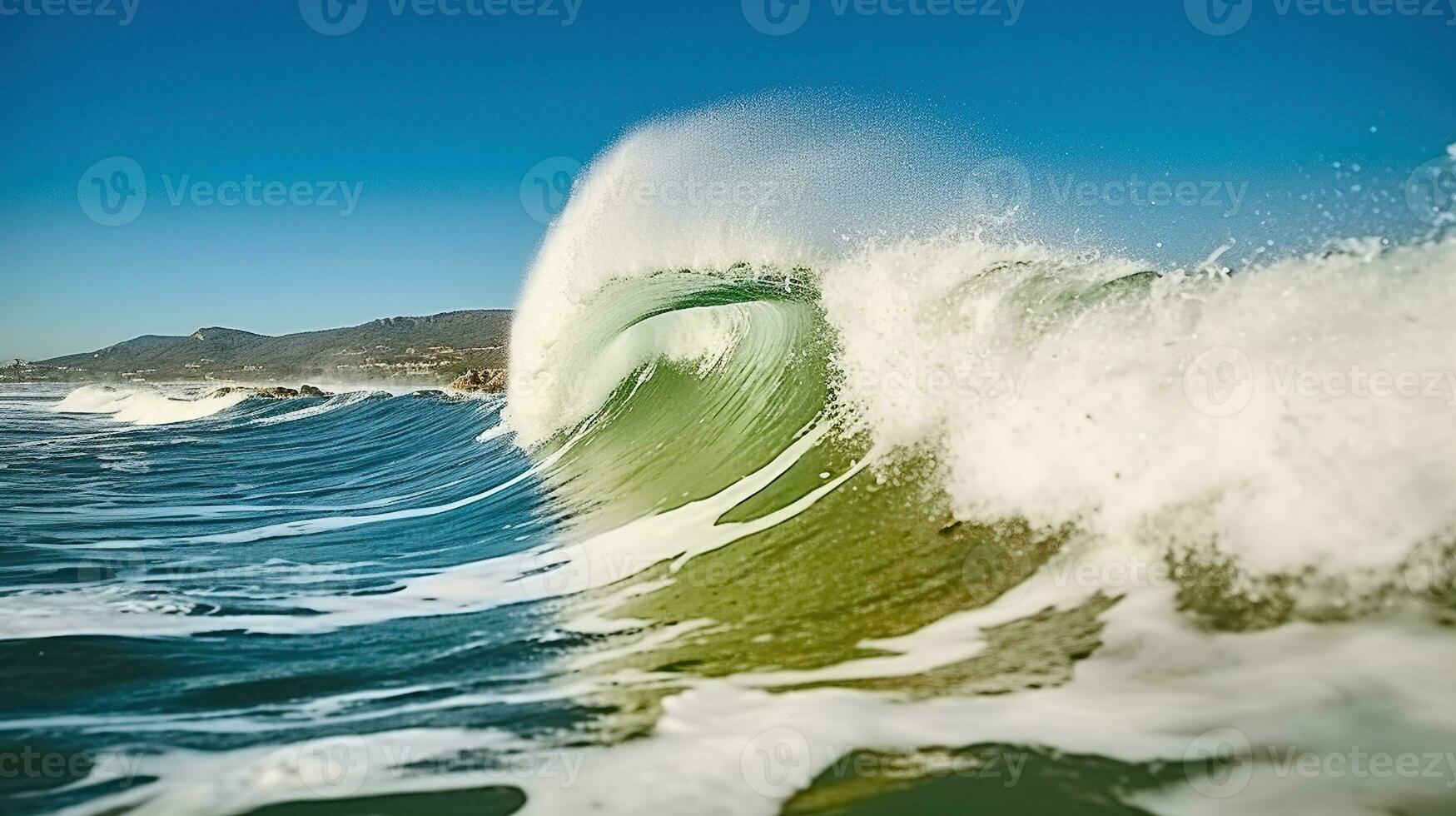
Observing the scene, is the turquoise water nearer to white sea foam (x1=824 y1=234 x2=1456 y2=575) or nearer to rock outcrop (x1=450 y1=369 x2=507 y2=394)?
white sea foam (x1=824 y1=234 x2=1456 y2=575)

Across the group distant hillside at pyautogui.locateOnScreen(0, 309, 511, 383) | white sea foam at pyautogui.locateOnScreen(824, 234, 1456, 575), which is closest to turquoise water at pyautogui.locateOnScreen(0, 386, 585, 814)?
white sea foam at pyautogui.locateOnScreen(824, 234, 1456, 575)

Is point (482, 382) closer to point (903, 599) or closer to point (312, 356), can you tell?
point (903, 599)

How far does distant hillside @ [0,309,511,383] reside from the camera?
70.8 m

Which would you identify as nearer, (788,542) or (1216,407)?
(1216,407)

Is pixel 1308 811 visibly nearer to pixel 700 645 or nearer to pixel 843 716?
pixel 843 716

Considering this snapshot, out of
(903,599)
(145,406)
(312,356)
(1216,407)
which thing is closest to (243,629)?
(903,599)

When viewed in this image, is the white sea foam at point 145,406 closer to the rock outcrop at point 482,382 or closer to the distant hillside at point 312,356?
the rock outcrop at point 482,382

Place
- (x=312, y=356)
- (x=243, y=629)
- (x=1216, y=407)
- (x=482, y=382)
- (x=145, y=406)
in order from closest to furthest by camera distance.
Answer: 1. (x=1216, y=407)
2. (x=243, y=629)
3. (x=145, y=406)
4. (x=482, y=382)
5. (x=312, y=356)

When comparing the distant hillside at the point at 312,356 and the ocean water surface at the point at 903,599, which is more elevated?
the distant hillside at the point at 312,356

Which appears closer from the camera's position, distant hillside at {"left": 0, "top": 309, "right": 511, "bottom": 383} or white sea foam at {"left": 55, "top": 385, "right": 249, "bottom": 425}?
white sea foam at {"left": 55, "top": 385, "right": 249, "bottom": 425}

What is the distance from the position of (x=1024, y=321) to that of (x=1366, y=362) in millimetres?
2054

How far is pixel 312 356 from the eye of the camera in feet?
315

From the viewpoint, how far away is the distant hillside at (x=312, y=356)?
232ft

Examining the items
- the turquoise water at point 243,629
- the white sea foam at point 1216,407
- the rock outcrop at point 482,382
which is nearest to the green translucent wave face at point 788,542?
the white sea foam at point 1216,407
